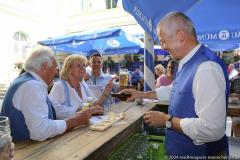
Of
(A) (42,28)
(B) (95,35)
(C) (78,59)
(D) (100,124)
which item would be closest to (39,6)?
(A) (42,28)

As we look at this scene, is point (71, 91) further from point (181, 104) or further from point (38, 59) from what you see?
Result: point (181, 104)

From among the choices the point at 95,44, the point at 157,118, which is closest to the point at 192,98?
the point at 157,118

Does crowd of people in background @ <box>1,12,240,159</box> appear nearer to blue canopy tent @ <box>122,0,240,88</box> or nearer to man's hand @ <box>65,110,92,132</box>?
man's hand @ <box>65,110,92,132</box>

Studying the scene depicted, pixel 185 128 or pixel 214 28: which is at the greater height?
pixel 214 28

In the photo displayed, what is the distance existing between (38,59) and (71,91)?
2.74ft

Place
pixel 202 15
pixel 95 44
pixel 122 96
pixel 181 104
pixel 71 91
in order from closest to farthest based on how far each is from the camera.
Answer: pixel 181 104 → pixel 71 91 → pixel 122 96 → pixel 202 15 → pixel 95 44

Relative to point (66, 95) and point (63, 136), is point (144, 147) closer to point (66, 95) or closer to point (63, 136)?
point (63, 136)

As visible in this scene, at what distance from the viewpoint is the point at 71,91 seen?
111 inches

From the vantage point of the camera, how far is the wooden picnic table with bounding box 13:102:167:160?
52.3 inches

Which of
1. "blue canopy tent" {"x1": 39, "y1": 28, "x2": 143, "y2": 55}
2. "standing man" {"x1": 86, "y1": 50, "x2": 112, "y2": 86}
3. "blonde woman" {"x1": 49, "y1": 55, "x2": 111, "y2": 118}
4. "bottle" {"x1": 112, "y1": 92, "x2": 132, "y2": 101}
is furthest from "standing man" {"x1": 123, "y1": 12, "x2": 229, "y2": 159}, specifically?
"blue canopy tent" {"x1": 39, "y1": 28, "x2": 143, "y2": 55}

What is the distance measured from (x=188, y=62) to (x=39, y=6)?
14.4 meters

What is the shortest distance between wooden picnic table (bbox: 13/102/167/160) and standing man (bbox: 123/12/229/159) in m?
0.30

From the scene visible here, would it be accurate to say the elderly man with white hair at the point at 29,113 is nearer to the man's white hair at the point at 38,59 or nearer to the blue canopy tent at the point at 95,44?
the man's white hair at the point at 38,59

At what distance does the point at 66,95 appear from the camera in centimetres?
272
